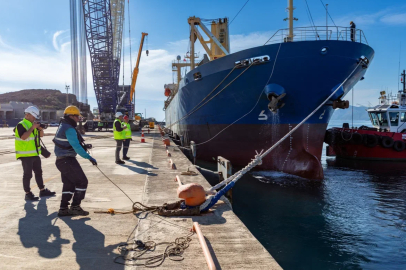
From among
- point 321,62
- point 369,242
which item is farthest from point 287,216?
point 321,62

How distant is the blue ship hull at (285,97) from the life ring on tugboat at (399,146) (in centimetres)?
854

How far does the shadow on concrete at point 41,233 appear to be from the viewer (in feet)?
11.7

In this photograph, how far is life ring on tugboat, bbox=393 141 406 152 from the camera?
769 inches

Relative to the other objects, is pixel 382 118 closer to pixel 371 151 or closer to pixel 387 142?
pixel 387 142

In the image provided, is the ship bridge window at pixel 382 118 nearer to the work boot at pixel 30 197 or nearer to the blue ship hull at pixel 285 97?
the blue ship hull at pixel 285 97

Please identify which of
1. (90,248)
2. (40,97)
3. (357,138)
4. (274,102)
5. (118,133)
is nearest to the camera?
(90,248)

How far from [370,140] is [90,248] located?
20.2 m

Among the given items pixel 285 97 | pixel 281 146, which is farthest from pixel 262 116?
pixel 281 146

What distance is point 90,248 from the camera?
362 cm

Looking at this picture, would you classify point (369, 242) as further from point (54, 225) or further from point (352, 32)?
point (352, 32)

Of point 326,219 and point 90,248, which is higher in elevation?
point 90,248

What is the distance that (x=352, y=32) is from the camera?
12.5 metres

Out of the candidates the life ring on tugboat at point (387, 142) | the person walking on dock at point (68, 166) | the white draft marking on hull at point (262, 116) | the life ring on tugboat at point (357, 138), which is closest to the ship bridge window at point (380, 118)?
the life ring on tugboat at point (387, 142)

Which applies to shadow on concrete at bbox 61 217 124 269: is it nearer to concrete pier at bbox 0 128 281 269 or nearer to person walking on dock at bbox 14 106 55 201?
concrete pier at bbox 0 128 281 269
